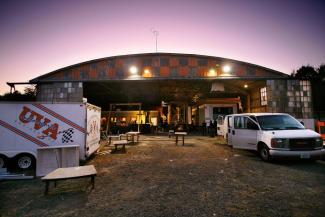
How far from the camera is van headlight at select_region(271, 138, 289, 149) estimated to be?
6.38 m

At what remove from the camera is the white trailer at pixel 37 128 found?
21.0 ft

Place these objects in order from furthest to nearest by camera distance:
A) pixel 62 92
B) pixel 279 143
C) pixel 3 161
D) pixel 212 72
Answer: pixel 212 72, pixel 62 92, pixel 279 143, pixel 3 161

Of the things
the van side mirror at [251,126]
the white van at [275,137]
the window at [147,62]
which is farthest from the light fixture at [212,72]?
the van side mirror at [251,126]

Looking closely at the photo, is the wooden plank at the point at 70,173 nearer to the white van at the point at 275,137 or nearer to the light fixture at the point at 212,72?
the white van at the point at 275,137

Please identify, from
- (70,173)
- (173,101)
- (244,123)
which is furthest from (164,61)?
(173,101)

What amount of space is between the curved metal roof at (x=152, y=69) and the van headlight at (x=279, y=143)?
347 inches

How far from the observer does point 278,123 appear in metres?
7.52

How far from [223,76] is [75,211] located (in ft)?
45.9

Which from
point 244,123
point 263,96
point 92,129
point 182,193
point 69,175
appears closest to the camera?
point 182,193

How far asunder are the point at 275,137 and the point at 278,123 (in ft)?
4.56

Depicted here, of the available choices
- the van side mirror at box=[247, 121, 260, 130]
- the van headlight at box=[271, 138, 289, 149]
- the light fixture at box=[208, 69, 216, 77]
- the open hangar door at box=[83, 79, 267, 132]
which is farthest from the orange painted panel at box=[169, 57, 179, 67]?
the van headlight at box=[271, 138, 289, 149]

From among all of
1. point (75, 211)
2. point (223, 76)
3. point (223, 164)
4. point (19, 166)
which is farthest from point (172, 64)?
point (75, 211)

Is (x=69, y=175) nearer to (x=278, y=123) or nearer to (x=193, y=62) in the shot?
(x=278, y=123)

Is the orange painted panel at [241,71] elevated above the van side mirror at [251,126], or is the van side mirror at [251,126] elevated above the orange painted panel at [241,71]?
the orange painted panel at [241,71]
